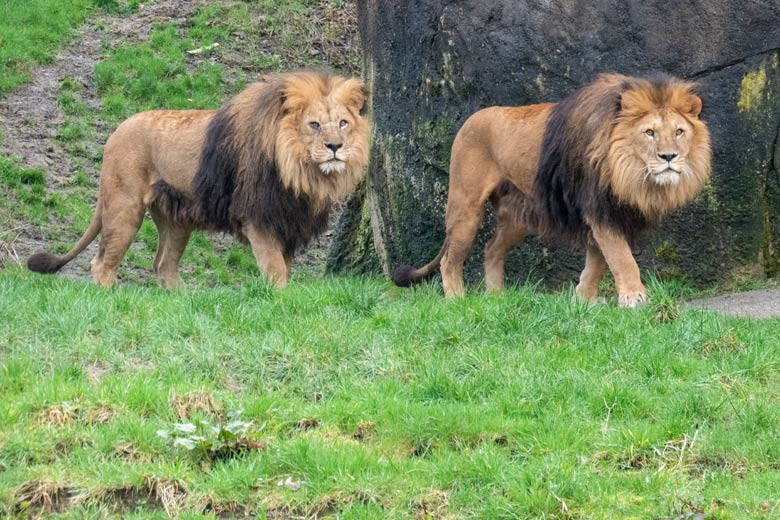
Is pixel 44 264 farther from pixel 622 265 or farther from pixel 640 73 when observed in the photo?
pixel 640 73

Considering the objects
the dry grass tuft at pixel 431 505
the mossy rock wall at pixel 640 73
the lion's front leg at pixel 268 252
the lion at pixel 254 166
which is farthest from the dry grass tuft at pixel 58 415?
the mossy rock wall at pixel 640 73

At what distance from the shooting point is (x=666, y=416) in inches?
235

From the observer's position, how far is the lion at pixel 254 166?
8977mm

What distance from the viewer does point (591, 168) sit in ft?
27.2

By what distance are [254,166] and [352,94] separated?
90 centimetres

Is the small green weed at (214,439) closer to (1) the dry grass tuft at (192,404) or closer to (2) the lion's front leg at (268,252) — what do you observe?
(1) the dry grass tuft at (192,404)

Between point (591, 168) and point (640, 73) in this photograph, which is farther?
point (640, 73)

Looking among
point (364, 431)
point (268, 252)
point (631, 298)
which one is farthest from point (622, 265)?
point (364, 431)

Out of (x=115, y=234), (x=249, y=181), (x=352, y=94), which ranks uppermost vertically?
(x=352, y=94)

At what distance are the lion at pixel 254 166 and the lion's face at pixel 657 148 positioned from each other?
2039 millimetres

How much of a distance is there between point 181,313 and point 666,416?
294 cm

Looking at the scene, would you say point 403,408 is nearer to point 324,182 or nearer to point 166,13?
point 324,182

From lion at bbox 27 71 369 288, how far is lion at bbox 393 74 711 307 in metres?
0.91

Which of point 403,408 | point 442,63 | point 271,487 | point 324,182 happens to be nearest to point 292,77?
point 324,182
